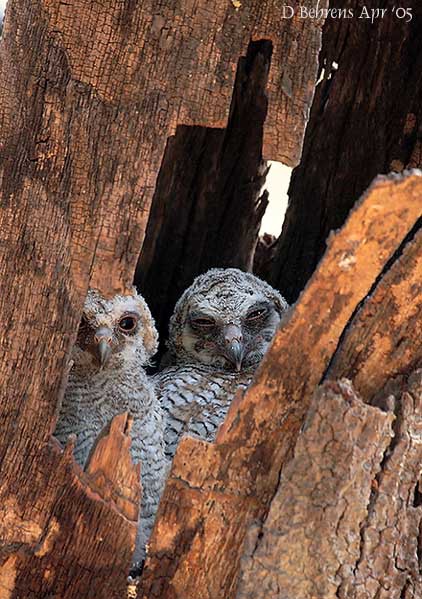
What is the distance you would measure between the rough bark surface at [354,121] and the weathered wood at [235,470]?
1882 mm

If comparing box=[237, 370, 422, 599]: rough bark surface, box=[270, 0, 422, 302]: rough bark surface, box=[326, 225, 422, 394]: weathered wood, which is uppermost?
box=[270, 0, 422, 302]: rough bark surface

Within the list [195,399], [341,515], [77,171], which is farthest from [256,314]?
[341,515]

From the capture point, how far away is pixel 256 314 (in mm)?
4484

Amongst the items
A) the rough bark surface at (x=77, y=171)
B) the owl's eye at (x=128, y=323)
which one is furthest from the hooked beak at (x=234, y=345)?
the rough bark surface at (x=77, y=171)

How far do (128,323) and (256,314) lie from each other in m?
1.01

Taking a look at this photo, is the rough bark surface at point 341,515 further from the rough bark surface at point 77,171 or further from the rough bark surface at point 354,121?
the rough bark surface at point 354,121

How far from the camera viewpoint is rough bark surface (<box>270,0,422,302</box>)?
4266 mm

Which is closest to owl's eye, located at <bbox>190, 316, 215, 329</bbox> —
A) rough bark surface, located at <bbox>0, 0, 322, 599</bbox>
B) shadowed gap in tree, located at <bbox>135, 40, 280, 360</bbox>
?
shadowed gap in tree, located at <bbox>135, 40, 280, 360</bbox>

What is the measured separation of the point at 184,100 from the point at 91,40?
0.32 meters

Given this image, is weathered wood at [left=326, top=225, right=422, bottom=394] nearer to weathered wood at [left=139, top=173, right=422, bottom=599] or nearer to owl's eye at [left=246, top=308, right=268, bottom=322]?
weathered wood at [left=139, top=173, right=422, bottom=599]

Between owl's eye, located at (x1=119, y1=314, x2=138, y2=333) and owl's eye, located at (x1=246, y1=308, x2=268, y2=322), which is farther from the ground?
owl's eye, located at (x1=246, y1=308, x2=268, y2=322)

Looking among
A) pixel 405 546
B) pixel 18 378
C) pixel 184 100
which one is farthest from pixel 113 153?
pixel 405 546

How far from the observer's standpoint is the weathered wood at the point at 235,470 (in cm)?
254

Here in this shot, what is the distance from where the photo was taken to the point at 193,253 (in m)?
4.88
